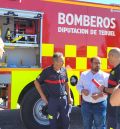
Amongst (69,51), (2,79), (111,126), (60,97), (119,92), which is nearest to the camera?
(119,92)

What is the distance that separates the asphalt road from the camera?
769 centimetres

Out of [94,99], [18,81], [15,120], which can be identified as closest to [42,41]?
[18,81]

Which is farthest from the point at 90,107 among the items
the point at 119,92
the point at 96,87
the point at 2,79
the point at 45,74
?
the point at 119,92

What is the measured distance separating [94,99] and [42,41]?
2123mm

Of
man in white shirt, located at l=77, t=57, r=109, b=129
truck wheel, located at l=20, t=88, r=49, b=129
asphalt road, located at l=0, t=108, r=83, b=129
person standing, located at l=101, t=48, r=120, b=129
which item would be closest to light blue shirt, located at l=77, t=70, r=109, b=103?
man in white shirt, located at l=77, t=57, r=109, b=129

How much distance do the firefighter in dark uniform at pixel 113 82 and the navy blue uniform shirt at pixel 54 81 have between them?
83cm

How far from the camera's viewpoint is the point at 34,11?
686cm

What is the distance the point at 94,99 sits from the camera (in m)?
5.12

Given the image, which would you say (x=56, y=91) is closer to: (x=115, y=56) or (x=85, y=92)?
(x=85, y=92)

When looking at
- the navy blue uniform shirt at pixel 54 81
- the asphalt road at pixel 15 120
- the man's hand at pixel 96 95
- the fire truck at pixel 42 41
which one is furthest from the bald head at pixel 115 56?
the asphalt road at pixel 15 120

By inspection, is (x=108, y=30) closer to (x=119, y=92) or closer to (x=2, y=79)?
(x=2, y=79)

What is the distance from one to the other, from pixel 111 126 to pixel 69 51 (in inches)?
99.5

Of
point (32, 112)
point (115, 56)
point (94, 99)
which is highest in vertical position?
point (115, 56)

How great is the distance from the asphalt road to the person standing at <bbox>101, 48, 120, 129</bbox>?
9.20 ft
